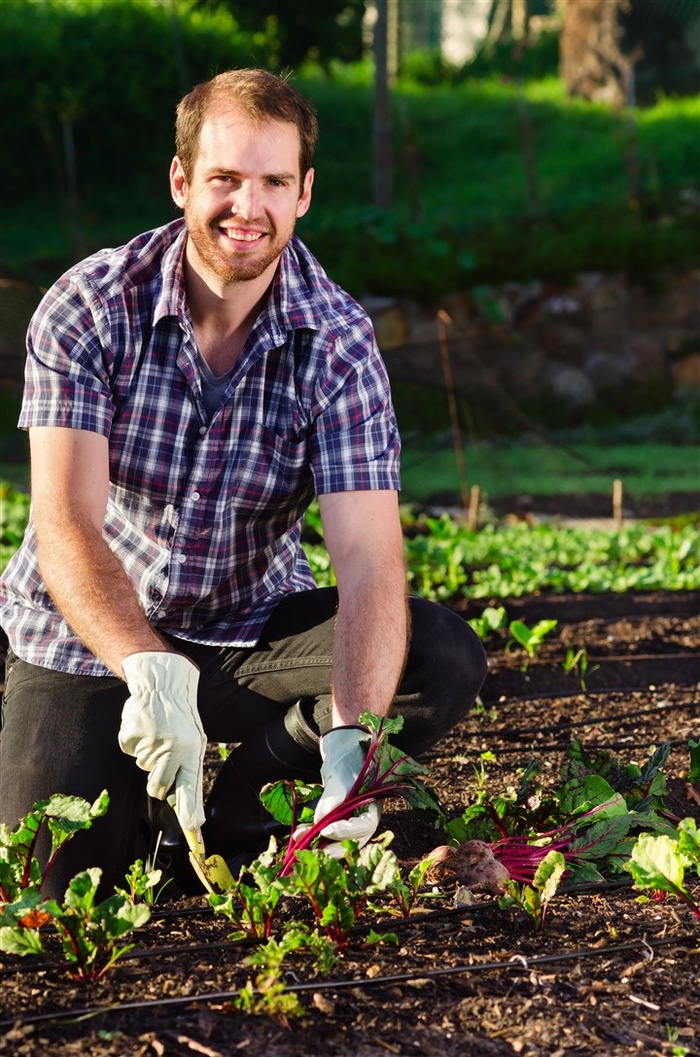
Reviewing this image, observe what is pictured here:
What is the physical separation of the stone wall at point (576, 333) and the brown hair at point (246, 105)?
21.3 ft

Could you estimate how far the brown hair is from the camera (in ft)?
7.88

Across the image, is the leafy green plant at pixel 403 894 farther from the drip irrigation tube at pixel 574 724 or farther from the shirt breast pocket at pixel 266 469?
the drip irrigation tube at pixel 574 724

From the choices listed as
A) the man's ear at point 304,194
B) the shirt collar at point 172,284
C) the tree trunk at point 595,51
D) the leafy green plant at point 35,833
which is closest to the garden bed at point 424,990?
the leafy green plant at point 35,833

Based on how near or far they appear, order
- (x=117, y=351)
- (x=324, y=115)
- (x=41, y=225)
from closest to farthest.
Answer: (x=117, y=351) < (x=41, y=225) < (x=324, y=115)

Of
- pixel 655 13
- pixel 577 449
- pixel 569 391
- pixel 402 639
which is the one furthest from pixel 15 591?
pixel 655 13

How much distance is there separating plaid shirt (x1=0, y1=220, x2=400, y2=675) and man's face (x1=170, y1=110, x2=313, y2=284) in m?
0.09

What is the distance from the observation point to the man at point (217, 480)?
2350mm

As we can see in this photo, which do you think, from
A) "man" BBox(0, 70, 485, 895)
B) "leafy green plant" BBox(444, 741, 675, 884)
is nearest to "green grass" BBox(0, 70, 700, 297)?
"man" BBox(0, 70, 485, 895)

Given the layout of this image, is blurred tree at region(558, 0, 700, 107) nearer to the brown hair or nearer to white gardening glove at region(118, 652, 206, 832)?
the brown hair

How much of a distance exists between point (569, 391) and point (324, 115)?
4602mm

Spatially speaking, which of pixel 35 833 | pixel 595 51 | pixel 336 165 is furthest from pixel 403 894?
pixel 595 51

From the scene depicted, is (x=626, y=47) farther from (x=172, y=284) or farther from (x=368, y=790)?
(x=368, y=790)

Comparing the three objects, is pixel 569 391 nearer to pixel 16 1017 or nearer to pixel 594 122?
pixel 594 122

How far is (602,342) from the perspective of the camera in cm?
973
